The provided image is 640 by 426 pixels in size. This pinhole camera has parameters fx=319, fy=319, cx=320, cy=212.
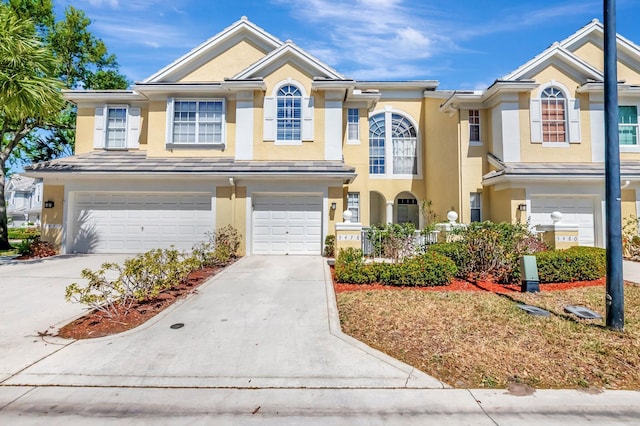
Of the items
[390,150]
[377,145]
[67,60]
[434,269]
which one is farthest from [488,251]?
[67,60]

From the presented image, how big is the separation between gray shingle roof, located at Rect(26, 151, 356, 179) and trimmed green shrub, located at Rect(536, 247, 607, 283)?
6.78m

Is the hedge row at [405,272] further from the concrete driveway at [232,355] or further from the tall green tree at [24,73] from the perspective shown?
the tall green tree at [24,73]

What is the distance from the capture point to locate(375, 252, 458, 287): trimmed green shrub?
828 cm

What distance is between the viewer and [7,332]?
17.4 feet

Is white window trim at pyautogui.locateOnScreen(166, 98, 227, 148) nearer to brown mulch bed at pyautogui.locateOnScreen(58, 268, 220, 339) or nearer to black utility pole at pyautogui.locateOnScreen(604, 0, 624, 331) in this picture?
brown mulch bed at pyautogui.locateOnScreen(58, 268, 220, 339)

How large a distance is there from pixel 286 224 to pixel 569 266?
30.3ft

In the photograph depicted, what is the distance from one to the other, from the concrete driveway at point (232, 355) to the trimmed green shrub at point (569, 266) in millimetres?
6132

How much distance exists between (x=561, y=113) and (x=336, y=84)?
10.0 m

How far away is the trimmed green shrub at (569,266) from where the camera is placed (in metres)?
8.49

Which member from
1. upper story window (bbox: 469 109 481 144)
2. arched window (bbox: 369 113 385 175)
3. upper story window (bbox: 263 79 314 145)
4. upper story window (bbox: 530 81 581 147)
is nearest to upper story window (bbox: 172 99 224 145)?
upper story window (bbox: 263 79 314 145)

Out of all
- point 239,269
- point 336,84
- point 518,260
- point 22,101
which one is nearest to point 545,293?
point 518,260

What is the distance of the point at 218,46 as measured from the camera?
49.0 feet

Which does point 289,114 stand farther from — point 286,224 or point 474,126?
point 474,126

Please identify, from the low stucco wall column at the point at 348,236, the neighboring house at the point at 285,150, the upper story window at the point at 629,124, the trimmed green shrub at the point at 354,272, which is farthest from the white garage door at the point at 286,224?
the upper story window at the point at 629,124
